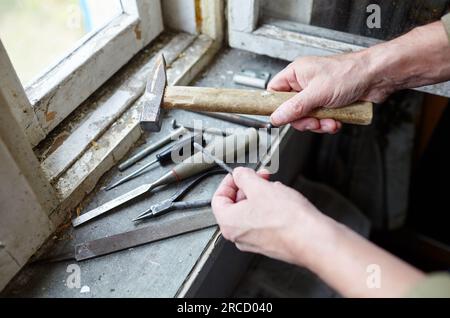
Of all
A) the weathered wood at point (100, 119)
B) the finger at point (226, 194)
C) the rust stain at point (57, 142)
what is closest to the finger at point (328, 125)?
the finger at point (226, 194)

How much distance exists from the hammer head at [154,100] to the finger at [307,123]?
10.6 inches

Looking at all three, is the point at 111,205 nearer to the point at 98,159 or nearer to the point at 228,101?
the point at 98,159

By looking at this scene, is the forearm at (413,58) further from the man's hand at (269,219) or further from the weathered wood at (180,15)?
the weathered wood at (180,15)

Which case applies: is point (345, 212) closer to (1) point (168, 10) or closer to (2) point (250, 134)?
(2) point (250, 134)

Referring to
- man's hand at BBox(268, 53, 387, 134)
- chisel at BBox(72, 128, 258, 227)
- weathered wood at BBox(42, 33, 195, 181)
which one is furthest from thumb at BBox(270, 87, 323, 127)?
weathered wood at BBox(42, 33, 195, 181)

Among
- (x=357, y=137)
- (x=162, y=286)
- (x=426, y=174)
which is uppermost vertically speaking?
(x=162, y=286)

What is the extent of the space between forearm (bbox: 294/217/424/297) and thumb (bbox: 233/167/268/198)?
12 cm

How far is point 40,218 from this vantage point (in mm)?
697

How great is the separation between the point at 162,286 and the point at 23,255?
0.25 m

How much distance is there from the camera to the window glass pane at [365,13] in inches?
33.6

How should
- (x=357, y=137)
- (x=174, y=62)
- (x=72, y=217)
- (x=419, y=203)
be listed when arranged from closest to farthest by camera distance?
(x=72, y=217), (x=174, y=62), (x=357, y=137), (x=419, y=203)

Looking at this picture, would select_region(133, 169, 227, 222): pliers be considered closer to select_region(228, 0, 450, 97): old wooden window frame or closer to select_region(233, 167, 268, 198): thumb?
select_region(233, 167, 268, 198): thumb

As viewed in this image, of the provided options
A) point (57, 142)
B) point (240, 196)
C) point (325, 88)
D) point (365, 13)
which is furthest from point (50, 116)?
point (365, 13)

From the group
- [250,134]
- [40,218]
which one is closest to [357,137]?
[250,134]
